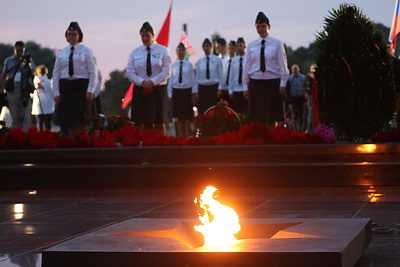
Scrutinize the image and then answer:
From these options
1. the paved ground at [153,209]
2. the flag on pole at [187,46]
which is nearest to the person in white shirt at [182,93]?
the paved ground at [153,209]

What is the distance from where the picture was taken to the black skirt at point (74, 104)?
1520 cm

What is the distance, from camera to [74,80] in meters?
15.3

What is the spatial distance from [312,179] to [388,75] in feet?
6.72

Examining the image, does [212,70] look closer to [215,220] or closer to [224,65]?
[224,65]

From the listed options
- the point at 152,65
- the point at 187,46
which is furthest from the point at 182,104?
the point at 187,46

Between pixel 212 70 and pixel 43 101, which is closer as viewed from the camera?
pixel 212 70

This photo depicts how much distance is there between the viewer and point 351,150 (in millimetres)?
10648

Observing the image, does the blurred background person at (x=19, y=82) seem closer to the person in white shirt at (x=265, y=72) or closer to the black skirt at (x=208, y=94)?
the black skirt at (x=208, y=94)

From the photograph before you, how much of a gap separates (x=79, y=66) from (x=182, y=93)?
7.19 metres

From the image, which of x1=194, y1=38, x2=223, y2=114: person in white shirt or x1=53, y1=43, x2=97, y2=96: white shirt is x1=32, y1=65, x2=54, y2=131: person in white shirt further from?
x1=53, y1=43, x2=97, y2=96: white shirt

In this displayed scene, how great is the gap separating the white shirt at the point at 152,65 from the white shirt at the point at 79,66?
616 millimetres

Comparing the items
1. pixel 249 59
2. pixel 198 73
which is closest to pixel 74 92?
pixel 249 59

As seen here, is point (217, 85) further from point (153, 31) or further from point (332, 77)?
point (332, 77)

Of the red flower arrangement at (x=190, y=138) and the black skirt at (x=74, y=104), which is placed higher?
the black skirt at (x=74, y=104)
